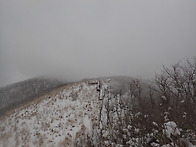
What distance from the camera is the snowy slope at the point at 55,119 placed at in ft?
37.6

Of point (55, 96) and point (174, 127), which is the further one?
point (55, 96)

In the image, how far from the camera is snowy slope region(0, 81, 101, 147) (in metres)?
11.5

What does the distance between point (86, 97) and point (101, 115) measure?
3.45m

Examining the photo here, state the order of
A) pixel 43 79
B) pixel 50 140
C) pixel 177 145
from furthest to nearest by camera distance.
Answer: pixel 43 79, pixel 50 140, pixel 177 145

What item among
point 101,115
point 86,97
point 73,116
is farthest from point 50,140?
point 86,97

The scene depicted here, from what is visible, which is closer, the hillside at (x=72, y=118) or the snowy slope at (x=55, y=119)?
the hillside at (x=72, y=118)

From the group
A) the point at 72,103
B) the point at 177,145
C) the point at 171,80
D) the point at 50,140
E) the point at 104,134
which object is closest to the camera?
the point at 177,145

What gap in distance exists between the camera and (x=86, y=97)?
1638 cm

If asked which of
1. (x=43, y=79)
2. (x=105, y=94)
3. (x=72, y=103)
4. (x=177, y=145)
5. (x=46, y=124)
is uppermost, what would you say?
(x=43, y=79)

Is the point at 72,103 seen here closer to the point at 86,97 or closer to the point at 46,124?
the point at 86,97

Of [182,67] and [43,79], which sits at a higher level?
[43,79]

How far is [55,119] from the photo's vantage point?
13844 mm

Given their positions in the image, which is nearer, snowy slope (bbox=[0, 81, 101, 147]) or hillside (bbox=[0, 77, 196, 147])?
hillside (bbox=[0, 77, 196, 147])

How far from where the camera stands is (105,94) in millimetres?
16641
